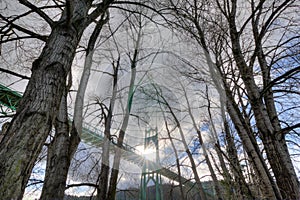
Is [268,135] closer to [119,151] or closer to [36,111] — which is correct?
[36,111]


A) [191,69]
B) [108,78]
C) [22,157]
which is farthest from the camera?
[108,78]

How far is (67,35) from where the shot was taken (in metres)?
1.18

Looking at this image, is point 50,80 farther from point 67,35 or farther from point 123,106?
point 123,106

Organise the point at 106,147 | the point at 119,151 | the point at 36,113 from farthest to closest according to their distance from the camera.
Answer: the point at 106,147 → the point at 119,151 → the point at 36,113

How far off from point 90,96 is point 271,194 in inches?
110

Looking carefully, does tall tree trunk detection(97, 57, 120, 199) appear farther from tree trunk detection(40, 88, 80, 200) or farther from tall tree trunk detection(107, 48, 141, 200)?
tree trunk detection(40, 88, 80, 200)

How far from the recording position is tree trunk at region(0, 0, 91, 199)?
688 millimetres

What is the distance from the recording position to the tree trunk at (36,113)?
2.26ft

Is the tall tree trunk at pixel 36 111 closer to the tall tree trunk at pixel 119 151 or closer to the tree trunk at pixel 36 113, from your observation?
the tree trunk at pixel 36 113

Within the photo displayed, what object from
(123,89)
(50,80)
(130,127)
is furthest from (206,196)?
(50,80)

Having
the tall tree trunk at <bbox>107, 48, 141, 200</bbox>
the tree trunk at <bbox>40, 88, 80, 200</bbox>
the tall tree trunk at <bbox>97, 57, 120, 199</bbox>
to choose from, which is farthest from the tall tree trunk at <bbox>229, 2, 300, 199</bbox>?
the tall tree trunk at <bbox>97, 57, 120, 199</bbox>

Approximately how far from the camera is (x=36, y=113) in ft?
2.78

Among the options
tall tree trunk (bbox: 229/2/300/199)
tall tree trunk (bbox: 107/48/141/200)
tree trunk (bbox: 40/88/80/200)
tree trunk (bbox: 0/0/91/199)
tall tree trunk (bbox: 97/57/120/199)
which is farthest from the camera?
tall tree trunk (bbox: 97/57/120/199)

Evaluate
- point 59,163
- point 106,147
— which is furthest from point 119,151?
point 59,163
